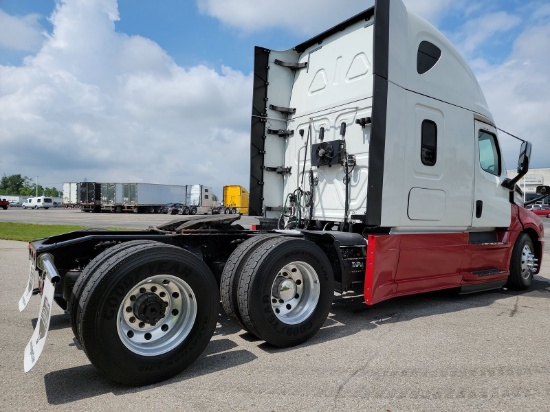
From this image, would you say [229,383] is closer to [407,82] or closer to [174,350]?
[174,350]

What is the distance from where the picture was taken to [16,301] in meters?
5.31

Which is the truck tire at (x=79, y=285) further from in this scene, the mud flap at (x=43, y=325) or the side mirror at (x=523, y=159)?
the side mirror at (x=523, y=159)

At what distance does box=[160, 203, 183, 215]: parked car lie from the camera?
42875mm

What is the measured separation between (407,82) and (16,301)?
5.75 meters

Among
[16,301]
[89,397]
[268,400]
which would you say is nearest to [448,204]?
[268,400]

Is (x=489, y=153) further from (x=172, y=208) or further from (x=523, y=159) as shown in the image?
(x=172, y=208)

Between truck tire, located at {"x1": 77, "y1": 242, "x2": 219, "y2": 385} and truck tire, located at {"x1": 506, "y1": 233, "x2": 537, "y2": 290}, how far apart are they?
5494 mm

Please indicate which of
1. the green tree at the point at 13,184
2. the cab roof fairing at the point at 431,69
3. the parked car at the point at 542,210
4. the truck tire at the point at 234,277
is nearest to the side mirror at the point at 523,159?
the cab roof fairing at the point at 431,69

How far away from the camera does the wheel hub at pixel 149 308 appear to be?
3.15 m

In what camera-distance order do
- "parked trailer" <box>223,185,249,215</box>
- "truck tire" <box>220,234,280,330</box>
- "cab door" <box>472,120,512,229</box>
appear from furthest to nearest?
1. "parked trailer" <box>223,185,249,215</box>
2. "cab door" <box>472,120,512,229</box>
3. "truck tire" <box>220,234,280,330</box>

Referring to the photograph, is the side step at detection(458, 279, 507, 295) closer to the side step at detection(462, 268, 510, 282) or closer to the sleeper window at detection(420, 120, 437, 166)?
the side step at detection(462, 268, 510, 282)

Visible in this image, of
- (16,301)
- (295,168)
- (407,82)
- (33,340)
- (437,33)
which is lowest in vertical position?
(16,301)

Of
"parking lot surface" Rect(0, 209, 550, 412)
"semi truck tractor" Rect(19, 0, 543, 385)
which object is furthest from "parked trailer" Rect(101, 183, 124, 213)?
"parking lot surface" Rect(0, 209, 550, 412)

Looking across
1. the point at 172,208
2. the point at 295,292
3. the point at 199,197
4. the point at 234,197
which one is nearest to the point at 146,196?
→ the point at 172,208
